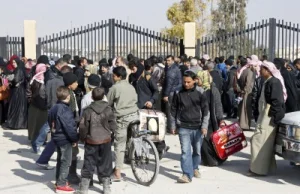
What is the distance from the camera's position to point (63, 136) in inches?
297

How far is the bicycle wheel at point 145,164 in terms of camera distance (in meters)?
7.78

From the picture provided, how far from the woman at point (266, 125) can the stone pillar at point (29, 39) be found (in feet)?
40.0

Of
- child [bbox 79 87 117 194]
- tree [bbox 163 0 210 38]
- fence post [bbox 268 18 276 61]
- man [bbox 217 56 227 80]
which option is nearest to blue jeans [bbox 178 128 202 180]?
child [bbox 79 87 117 194]

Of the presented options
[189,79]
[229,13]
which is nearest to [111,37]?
[189,79]

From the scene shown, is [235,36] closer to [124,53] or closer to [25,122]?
[124,53]

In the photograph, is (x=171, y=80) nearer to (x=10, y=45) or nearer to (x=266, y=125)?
(x=266, y=125)

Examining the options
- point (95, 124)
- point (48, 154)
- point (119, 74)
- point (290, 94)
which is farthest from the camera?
point (290, 94)

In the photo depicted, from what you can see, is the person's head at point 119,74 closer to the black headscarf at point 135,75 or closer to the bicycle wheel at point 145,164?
the bicycle wheel at point 145,164

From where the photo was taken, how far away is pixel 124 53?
65.5 feet

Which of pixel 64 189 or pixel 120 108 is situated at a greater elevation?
pixel 120 108

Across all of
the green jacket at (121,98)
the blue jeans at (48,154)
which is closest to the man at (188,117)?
the green jacket at (121,98)

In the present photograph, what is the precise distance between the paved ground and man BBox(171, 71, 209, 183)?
0.34 metres

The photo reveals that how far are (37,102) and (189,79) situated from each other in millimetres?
3974

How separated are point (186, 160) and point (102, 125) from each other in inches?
55.0
